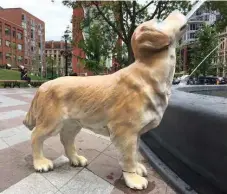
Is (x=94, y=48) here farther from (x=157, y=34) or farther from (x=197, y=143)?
(x=157, y=34)

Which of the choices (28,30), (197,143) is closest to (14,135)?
(197,143)

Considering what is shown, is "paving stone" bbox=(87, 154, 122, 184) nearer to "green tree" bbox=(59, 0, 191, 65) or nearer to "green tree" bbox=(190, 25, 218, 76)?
"green tree" bbox=(59, 0, 191, 65)

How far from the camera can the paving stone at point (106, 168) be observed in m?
3.34

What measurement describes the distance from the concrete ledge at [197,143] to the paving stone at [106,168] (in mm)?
580

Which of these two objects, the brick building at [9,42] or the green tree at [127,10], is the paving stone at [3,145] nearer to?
the green tree at [127,10]

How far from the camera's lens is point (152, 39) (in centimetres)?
270

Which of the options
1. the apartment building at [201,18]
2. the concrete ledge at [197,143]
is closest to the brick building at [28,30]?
the apartment building at [201,18]

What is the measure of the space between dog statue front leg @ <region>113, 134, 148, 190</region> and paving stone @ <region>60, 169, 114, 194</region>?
22 centimetres

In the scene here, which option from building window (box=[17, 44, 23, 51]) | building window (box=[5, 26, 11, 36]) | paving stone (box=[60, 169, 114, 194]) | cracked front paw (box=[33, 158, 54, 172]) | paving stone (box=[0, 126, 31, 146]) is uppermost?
building window (box=[5, 26, 11, 36])

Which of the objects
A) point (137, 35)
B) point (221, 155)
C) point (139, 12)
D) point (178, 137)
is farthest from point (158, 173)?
point (139, 12)

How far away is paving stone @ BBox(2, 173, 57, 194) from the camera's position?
285cm

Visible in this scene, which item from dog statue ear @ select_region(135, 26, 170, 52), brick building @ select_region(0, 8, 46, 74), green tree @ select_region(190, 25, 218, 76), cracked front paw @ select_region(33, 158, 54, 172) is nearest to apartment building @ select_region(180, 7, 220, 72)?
dog statue ear @ select_region(135, 26, 170, 52)

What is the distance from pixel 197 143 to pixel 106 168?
1170 mm

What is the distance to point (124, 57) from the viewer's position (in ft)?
98.1
